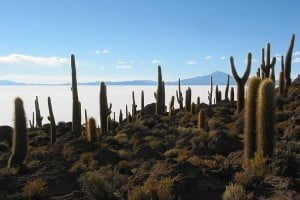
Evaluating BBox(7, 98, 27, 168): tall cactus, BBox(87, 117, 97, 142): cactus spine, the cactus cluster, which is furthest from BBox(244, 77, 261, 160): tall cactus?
BBox(87, 117, 97, 142): cactus spine

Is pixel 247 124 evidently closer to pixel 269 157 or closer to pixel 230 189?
pixel 269 157

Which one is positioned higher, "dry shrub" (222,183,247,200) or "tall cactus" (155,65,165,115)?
"tall cactus" (155,65,165,115)

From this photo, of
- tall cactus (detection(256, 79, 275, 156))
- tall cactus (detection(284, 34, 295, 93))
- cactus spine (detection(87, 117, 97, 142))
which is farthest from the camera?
tall cactus (detection(284, 34, 295, 93))

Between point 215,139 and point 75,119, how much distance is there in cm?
1022

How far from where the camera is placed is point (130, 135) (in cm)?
2714

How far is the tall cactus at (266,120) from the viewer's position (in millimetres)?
12328

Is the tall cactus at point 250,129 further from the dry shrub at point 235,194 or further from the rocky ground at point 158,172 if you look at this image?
the dry shrub at point 235,194

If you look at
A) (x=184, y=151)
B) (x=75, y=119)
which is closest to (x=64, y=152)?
(x=184, y=151)

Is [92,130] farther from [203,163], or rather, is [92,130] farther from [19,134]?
[203,163]

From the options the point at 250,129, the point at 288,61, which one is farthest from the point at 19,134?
the point at 288,61

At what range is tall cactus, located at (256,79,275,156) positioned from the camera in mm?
12328

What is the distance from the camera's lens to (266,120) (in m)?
12.3

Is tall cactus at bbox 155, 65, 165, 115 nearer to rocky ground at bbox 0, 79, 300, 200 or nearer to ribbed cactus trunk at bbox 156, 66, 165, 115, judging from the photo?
ribbed cactus trunk at bbox 156, 66, 165, 115

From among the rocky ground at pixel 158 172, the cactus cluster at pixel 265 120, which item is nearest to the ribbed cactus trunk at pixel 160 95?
the rocky ground at pixel 158 172
